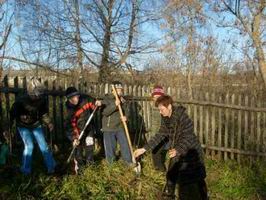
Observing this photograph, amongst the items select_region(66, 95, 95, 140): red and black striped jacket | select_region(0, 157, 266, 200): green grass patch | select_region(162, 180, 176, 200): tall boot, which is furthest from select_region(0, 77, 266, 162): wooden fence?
select_region(162, 180, 176, 200): tall boot

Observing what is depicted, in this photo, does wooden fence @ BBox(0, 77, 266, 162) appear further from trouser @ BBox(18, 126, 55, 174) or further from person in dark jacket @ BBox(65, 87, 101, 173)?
trouser @ BBox(18, 126, 55, 174)

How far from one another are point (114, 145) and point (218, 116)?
233cm

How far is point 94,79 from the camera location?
16156 millimetres

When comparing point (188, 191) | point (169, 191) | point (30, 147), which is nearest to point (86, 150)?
point (30, 147)

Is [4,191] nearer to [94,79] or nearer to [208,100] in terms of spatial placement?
[208,100]

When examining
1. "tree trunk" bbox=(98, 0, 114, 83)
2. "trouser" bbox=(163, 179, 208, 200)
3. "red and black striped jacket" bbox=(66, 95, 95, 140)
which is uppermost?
"tree trunk" bbox=(98, 0, 114, 83)

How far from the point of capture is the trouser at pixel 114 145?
7.36m

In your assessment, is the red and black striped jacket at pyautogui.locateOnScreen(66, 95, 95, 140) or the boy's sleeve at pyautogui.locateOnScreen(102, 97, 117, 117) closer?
the red and black striped jacket at pyautogui.locateOnScreen(66, 95, 95, 140)

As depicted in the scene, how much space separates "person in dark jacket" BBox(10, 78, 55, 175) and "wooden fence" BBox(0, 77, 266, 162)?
1.11 m

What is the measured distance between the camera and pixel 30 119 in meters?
6.59

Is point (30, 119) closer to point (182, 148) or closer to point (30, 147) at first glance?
point (30, 147)

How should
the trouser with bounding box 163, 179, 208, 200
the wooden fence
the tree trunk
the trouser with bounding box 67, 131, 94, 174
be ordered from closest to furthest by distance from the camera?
the trouser with bounding box 163, 179, 208, 200
the trouser with bounding box 67, 131, 94, 174
the wooden fence
the tree trunk

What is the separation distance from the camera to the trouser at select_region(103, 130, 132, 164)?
736 cm

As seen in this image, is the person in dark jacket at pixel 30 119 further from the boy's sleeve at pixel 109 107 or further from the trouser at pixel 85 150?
the boy's sleeve at pixel 109 107
